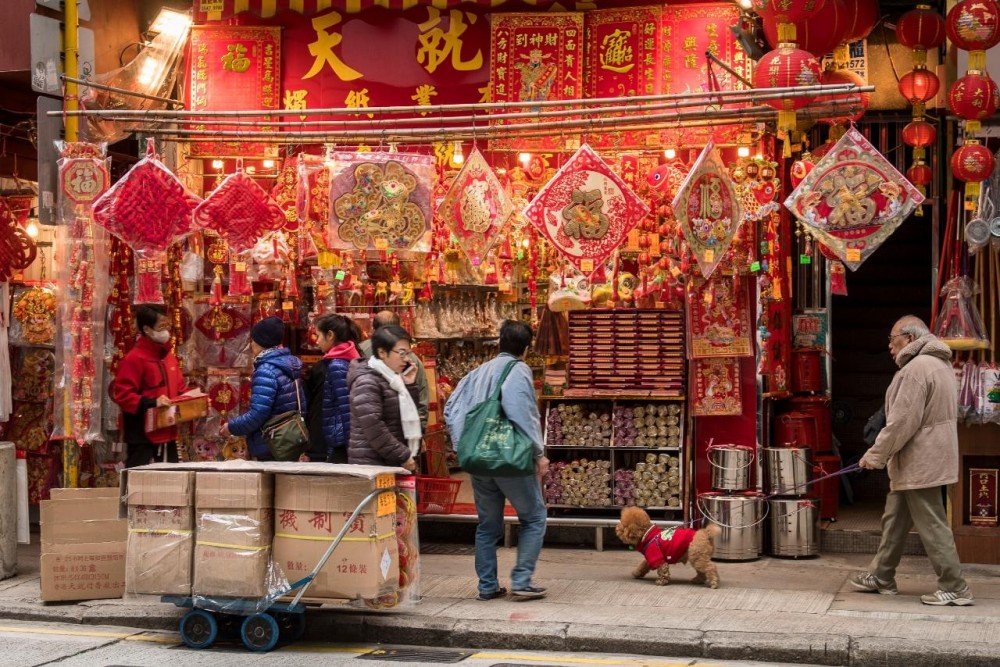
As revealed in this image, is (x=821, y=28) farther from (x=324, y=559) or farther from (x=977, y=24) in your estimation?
(x=324, y=559)

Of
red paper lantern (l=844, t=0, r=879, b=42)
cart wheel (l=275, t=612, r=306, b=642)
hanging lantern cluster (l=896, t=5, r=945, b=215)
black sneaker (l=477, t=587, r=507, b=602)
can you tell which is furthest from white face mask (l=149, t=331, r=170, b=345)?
hanging lantern cluster (l=896, t=5, r=945, b=215)

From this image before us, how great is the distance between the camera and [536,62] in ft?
38.7

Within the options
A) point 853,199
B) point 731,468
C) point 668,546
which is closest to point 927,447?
point 853,199

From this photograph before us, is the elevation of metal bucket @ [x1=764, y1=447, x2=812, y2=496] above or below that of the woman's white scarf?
below

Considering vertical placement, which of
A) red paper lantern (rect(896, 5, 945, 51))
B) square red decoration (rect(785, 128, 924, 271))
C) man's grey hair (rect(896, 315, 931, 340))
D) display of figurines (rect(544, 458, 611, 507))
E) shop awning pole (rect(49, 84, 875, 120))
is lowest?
display of figurines (rect(544, 458, 611, 507))

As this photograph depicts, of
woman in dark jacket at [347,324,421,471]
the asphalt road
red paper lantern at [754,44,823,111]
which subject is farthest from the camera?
red paper lantern at [754,44,823,111]

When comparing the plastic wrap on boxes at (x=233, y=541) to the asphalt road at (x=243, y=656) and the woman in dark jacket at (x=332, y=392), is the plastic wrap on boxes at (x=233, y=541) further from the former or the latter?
the woman in dark jacket at (x=332, y=392)

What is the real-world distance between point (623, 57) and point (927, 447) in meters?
4.57

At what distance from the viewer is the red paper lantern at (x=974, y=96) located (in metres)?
9.56

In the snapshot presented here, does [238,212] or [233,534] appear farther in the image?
[238,212]

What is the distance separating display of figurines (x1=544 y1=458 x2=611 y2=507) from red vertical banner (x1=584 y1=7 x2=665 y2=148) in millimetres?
2806

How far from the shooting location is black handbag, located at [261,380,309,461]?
913cm

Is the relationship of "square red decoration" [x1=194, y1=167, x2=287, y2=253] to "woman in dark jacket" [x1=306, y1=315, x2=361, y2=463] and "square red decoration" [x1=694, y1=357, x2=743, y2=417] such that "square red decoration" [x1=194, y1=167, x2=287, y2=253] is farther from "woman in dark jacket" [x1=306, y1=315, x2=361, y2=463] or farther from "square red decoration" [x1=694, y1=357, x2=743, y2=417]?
"square red decoration" [x1=694, y1=357, x2=743, y2=417]

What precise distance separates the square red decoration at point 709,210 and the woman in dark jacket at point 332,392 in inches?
102
